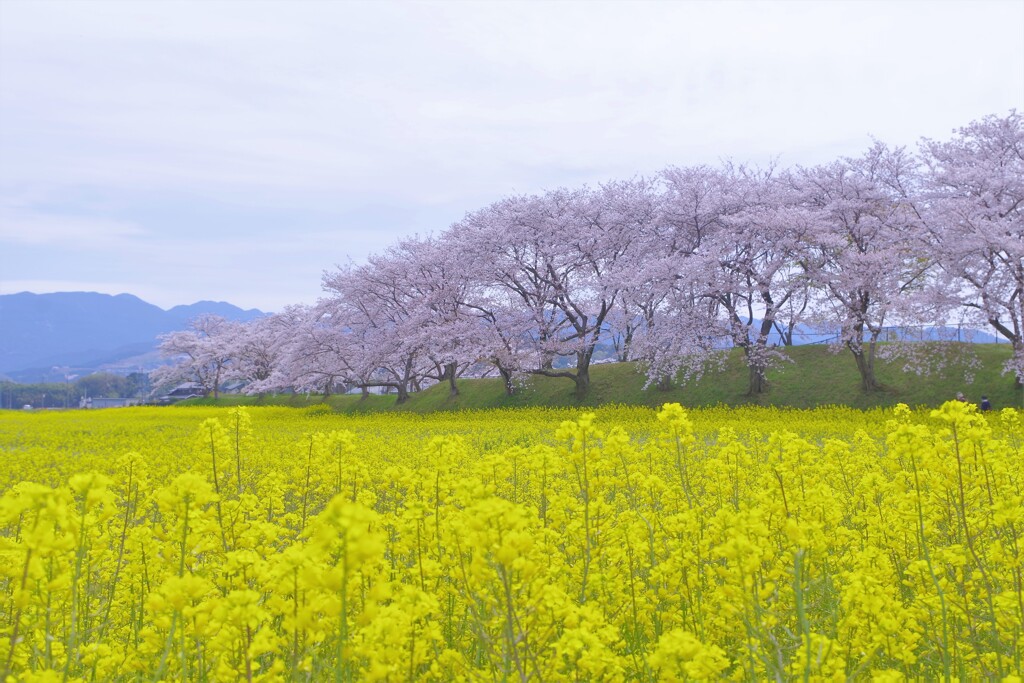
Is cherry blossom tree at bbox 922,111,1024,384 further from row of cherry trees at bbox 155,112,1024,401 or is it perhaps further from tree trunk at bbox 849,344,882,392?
tree trunk at bbox 849,344,882,392

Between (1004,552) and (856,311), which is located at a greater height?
(856,311)

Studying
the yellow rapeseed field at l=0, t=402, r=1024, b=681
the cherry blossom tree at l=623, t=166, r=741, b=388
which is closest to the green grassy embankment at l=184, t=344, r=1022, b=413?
the cherry blossom tree at l=623, t=166, r=741, b=388

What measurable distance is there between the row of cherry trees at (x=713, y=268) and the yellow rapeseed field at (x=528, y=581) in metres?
21.3

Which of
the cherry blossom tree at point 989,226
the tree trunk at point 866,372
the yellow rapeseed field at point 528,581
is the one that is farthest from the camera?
the tree trunk at point 866,372

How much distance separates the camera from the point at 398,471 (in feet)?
19.2

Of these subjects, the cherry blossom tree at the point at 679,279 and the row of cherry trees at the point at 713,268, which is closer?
the row of cherry trees at the point at 713,268

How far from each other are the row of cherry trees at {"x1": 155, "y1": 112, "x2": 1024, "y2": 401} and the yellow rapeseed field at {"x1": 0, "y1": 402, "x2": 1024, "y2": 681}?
21313 millimetres

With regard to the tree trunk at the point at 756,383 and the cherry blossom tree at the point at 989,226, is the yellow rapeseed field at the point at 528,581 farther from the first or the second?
the tree trunk at the point at 756,383

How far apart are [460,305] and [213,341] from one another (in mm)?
43287

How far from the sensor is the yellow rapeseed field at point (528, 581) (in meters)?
2.81

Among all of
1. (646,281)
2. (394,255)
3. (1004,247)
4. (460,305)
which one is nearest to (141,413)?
(394,255)

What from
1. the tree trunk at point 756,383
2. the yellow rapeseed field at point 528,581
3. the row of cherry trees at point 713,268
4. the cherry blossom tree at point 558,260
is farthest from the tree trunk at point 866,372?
the yellow rapeseed field at point 528,581

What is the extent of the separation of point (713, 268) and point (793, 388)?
5.69 meters

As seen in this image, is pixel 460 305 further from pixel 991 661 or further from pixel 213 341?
pixel 213 341
